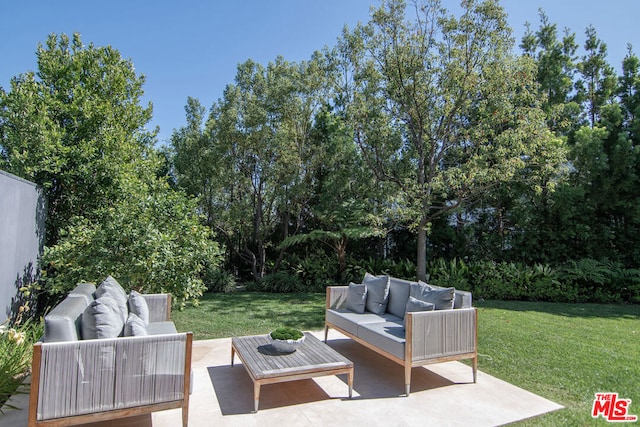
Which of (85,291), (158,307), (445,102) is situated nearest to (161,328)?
(158,307)

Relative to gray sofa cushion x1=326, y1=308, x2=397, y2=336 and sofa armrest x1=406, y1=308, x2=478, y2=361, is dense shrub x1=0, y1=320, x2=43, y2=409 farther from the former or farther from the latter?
sofa armrest x1=406, y1=308, x2=478, y2=361

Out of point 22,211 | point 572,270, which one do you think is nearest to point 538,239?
point 572,270

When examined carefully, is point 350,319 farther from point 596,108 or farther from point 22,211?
point 596,108

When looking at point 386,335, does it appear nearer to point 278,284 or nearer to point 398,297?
point 398,297

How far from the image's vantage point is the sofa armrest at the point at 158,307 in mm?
4422

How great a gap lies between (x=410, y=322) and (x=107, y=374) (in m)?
2.60

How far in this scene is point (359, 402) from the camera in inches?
133

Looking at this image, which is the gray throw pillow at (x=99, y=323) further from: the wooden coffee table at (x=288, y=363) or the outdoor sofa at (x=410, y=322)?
the outdoor sofa at (x=410, y=322)

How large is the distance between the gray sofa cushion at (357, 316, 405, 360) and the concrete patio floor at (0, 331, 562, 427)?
361mm

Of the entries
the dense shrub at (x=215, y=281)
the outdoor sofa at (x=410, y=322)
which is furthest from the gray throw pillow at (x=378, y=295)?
the dense shrub at (x=215, y=281)

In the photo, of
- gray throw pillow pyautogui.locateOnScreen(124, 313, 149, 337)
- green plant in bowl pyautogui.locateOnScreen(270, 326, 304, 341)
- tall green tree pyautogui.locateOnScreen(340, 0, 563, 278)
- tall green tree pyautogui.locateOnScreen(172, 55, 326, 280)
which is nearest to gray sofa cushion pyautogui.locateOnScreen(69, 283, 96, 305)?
gray throw pillow pyautogui.locateOnScreen(124, 313, 149, 337)

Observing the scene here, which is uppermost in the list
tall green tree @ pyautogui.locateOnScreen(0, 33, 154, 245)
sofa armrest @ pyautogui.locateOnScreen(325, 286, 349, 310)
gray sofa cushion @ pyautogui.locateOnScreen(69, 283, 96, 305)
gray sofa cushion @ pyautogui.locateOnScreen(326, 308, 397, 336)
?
tall green tree @ pyautogui.locateOnScreen(0, 33, 154, 245)

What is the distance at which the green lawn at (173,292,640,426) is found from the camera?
144 inches

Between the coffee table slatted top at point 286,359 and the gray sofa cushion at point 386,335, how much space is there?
515 millimetres
